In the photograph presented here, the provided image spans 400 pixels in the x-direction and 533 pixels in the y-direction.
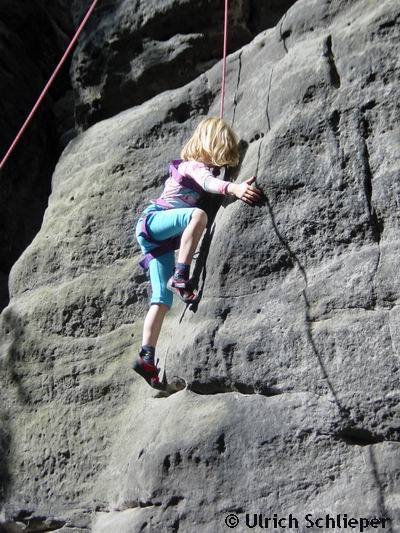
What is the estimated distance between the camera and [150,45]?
6.04 m

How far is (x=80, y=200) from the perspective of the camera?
5531 millimetres

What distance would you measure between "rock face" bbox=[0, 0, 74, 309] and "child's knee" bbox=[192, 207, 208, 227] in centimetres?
292

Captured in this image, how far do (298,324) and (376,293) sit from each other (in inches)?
16.0

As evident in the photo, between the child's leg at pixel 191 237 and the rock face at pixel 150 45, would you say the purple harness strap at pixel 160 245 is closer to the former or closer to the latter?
the child's leg at pixel 191 237

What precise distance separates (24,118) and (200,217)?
347 centimetres

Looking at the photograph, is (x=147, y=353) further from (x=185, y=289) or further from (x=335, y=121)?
(x=335, y=121)

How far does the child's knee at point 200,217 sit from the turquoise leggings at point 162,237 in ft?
0.12

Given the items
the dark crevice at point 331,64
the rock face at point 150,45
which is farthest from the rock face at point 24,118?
the dark crevice at point 331,64

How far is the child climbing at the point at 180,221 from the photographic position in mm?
4332

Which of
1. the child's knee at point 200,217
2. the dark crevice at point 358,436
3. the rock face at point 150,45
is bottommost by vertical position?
the dark crevice at point 358,436

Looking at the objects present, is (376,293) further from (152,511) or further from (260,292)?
(152,511)

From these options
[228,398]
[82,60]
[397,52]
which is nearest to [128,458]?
[228,398]

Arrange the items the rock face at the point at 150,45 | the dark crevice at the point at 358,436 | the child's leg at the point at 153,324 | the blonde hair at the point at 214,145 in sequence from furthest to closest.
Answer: the rock face at the point at 150,45
the blonde hair at the point at 214,145
the child's leg at the point at 153,324
the dark crevice at the point at 358,436

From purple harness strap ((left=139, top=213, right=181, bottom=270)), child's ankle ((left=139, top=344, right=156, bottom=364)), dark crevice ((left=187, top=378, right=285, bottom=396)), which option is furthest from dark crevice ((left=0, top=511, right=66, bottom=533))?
purple harness strap ((left=139, top=213, right=181, bottom=270))
